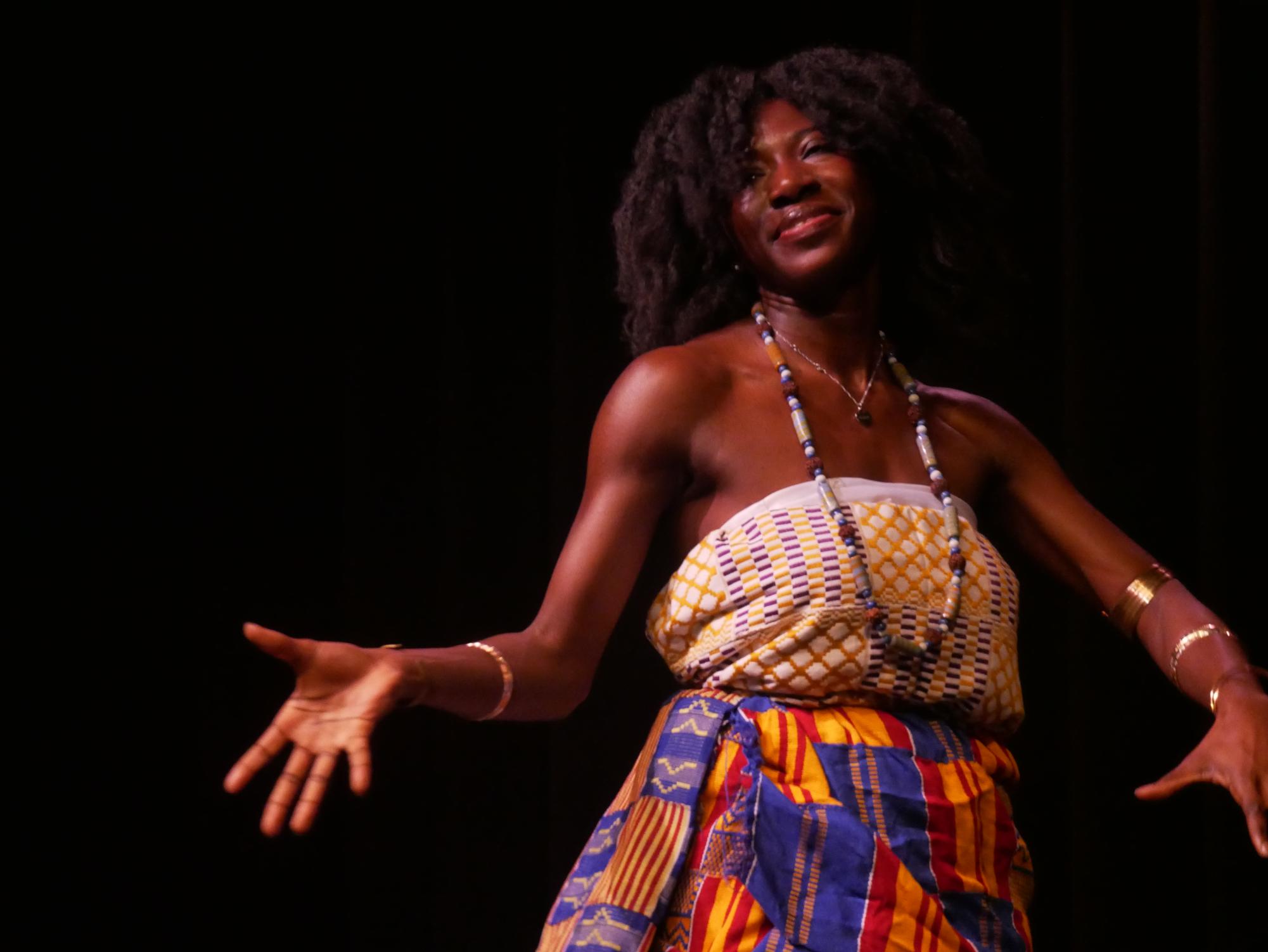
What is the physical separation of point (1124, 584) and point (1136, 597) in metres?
0.02

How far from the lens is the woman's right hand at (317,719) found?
1.07 m

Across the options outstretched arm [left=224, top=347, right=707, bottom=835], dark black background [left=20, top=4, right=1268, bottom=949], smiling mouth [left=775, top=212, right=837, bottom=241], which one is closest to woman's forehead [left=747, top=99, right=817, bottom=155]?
smiling mouth [left=775, top=212, right=837, bottom=241]

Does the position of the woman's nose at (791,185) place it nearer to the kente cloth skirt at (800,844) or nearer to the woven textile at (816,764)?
the woven textile at (816,764)

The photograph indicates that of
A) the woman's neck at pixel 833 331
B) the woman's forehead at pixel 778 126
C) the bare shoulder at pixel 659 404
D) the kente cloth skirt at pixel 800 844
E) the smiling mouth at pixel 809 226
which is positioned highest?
the woman's forehead at pixel 778 126

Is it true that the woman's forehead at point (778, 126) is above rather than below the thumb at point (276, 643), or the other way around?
above

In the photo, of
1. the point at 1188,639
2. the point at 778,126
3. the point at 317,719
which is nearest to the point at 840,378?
the point at 778,126

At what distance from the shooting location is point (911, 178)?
1.74 meters

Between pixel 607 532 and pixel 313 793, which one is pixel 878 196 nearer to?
pixel 607 532

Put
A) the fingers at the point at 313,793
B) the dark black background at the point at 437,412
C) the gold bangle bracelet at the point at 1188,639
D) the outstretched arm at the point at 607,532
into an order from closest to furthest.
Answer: the fingers at the point at 313,793 < the outstretched arm at the point at 607,532 < the gold bangle bracelet at the point at 1188,639 < the dark black background at the point at 437,412

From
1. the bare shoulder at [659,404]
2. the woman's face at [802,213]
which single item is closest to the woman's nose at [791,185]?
the woman's face at [802,213]

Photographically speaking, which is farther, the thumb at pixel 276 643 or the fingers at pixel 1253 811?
the fingers at pixel 1253 811

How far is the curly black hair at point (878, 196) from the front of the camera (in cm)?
171

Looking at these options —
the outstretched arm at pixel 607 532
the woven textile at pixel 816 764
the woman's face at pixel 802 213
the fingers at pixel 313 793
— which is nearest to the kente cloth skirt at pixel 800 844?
the woven textile at pixel 816 764

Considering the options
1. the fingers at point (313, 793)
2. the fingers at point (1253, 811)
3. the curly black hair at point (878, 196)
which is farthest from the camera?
the curly black hair at point (878, 196)
